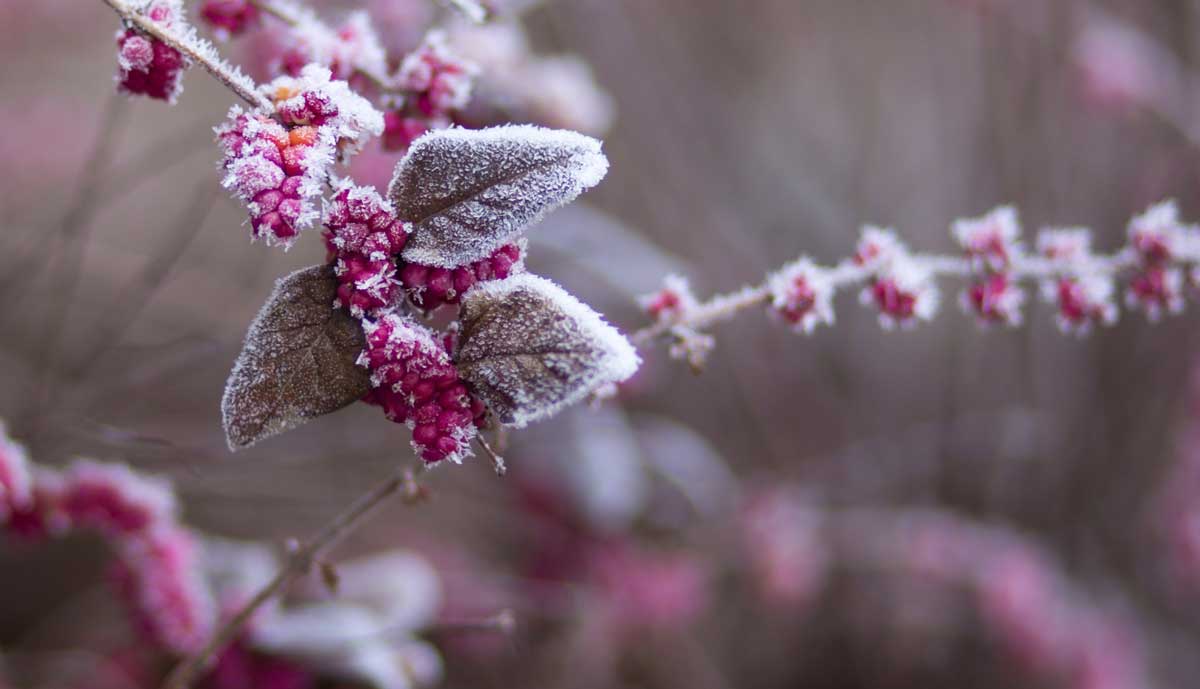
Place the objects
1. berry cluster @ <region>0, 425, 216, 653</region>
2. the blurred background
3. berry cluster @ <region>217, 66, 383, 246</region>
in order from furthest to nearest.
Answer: the blurred background
berry cluster @ <region>0, 425, 216, 653</region>
berry cluster @ <region>217, 66, 383, 246</region>

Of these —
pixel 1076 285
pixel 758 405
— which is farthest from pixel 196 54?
pixel 758 405

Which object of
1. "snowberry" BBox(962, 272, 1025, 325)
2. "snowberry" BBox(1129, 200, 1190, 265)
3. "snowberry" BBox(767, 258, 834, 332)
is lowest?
"snowberry" BBox(767, 258, 834, 332)

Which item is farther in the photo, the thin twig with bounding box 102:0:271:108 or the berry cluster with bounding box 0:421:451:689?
the berry cluster with bounding box 0:421:451:689

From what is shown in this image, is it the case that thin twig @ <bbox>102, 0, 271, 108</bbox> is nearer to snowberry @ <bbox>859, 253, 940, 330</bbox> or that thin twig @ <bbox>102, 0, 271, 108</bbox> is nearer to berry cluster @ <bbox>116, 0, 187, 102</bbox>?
berry cluster @ <bbox>116, 0, 187, 102</bbox>

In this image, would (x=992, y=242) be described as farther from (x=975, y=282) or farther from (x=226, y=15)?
(x=226, y=15)

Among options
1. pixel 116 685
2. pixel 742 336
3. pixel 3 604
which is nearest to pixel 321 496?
pixel 116 685

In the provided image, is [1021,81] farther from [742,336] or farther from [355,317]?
[355,317]

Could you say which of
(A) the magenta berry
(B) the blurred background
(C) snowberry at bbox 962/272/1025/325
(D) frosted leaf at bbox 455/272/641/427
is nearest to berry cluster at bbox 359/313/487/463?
(D) frosted leaf at bbox 455/272/641/427

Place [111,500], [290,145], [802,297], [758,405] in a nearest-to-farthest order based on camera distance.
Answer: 1. [290,145]
2. [802,297]
3. [111,500]
4. [758,405]
